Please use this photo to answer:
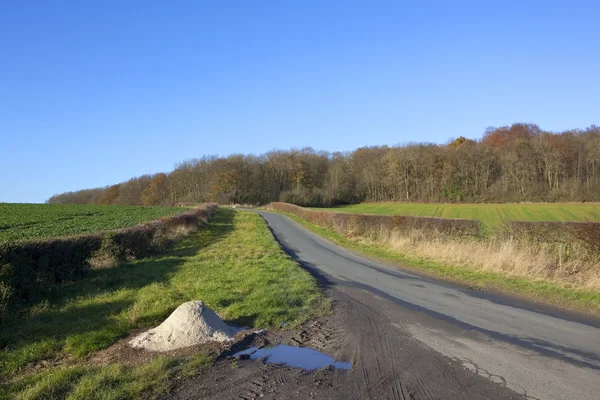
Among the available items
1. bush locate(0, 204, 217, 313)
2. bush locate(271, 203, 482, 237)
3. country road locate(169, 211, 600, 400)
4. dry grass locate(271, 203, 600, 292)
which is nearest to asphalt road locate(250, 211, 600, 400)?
country road locate(169, 211, 600, 400)

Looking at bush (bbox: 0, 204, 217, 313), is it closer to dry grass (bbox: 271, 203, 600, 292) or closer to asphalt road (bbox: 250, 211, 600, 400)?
asphalt road (bbox: 250, 211, 600, 400)

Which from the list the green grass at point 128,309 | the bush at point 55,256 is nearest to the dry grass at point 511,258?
the green grass at point 128,309

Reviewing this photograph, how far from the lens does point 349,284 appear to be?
39.3ft

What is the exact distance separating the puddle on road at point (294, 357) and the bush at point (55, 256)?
5.82 m

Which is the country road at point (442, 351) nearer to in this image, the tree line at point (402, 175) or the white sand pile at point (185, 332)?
the white sand pile at point (185, 332)

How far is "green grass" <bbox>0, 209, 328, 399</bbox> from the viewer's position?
16.4 ft

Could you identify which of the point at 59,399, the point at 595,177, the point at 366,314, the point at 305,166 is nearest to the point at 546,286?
the point at 366,314

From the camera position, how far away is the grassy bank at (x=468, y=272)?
31.8ft

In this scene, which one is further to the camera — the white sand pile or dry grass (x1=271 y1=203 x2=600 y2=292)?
dry grass (x1=271 y1=203 x2=600 y2=292)

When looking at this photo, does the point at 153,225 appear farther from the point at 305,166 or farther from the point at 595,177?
the point at 305,166

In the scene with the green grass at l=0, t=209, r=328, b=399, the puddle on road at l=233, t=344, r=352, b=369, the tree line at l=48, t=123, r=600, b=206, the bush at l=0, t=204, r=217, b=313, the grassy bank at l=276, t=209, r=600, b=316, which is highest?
the tree line at l=48, t=123, r=600, b=206

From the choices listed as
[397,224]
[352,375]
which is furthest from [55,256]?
[397,224]

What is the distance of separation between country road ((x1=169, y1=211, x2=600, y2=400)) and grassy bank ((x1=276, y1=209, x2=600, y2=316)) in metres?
0.89

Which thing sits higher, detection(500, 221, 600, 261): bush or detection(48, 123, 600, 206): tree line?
detection(48, 123, 600, 206): tree line
